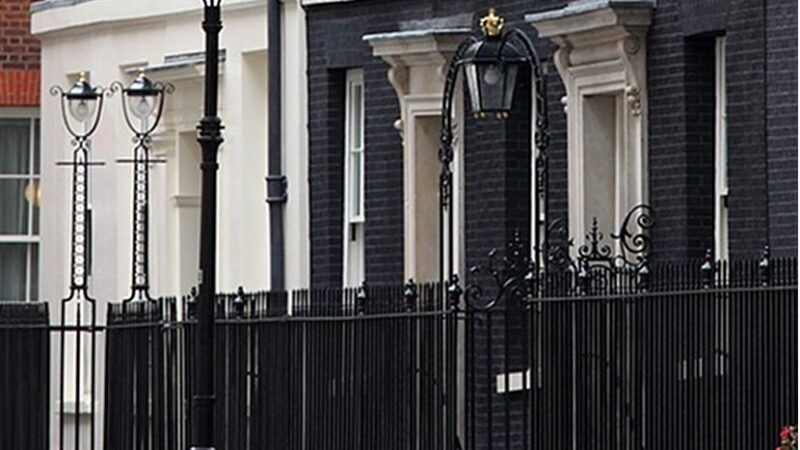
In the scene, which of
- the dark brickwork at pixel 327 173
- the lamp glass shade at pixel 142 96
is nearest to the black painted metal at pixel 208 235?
the dark brickwork at pixel 327 173

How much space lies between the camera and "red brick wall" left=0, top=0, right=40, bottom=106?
1578 inches

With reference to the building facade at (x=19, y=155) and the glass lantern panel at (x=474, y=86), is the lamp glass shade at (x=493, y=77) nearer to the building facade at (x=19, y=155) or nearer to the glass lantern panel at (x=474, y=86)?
the glass lantern panel at (x=474, y=86)

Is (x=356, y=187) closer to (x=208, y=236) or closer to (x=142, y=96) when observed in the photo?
(x=142, y=96)

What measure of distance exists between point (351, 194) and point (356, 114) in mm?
680

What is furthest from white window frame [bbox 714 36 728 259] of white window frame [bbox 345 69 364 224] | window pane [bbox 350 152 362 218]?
window pane [bbox 350 152 362 218]

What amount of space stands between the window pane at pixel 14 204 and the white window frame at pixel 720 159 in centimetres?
1598

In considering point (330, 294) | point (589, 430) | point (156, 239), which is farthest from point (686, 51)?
point (156, 239)

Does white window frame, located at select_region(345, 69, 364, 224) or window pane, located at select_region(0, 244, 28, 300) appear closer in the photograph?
white window frame, located at select_region(345, 69, 364, 224)

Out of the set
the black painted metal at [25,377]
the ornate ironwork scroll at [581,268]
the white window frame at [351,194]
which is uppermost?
the white window frame at [351,194]

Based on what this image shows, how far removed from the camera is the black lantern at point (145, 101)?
33250 millimetres

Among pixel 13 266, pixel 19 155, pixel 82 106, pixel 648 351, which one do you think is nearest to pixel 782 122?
pixel 648 351

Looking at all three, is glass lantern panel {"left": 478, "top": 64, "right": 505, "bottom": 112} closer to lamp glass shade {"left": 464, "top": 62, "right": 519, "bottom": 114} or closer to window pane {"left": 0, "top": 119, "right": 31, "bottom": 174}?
lamp glass shade {"left": 464, "top": 62, "right": 519, "bottom": 114}

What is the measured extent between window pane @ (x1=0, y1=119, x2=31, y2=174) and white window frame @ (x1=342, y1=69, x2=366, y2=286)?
Answer: 952cm

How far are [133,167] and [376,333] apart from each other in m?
12.1
